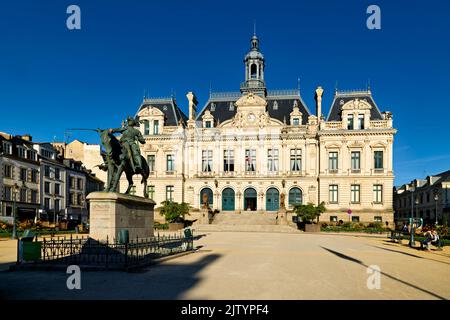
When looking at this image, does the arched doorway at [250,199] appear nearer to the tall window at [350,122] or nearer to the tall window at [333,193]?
the tall window at [333,193]

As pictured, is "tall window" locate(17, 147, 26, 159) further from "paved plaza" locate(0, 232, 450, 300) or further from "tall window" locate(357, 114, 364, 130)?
"tall window" locate(357, 114, 364, 130)

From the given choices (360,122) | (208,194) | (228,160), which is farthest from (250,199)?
(360,122)

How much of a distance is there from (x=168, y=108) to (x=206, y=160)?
11.5 meters

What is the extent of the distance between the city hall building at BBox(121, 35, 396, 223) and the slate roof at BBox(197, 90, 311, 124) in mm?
159

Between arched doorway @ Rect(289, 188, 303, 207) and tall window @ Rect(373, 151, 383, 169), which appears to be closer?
tall window @ Rect(373, 151, 383, 169)

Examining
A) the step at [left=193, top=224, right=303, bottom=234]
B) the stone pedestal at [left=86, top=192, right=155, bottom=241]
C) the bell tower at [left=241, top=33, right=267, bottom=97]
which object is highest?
the bell tower at [left=241, top=33, right=267, bottom=97]

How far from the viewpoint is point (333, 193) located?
56812mm

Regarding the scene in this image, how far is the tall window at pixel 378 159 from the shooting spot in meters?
55.8

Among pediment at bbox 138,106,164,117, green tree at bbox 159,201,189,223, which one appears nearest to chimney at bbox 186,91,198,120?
pediment at bbox 138,106,164,117

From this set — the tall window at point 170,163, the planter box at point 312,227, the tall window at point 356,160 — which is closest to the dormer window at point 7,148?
the tall window at point 170,163

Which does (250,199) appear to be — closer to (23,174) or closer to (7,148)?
(23,174)

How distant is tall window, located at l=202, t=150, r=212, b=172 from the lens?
198ft

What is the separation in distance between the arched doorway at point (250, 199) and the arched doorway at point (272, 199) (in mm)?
2118

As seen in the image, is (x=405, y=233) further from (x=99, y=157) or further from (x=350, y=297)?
(x=99, y=157)
